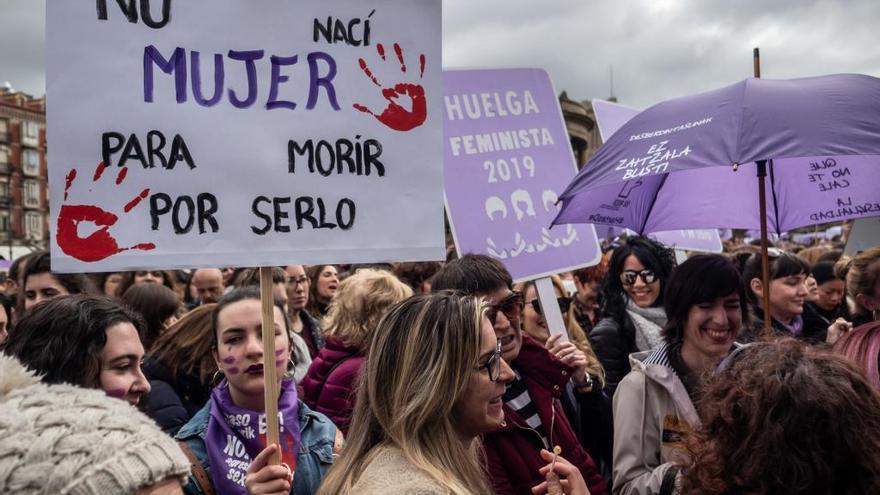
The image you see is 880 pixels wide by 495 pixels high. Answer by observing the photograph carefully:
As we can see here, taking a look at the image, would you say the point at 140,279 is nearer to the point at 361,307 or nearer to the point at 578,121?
the point at 361,307

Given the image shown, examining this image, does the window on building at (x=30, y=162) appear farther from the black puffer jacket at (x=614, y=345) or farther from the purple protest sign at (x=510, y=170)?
the black puffer jacket at (x=614, y=345)

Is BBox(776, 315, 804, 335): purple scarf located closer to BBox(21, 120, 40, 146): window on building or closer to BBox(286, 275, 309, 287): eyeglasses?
BBox(286, 275, 309, 287): eyeglasses

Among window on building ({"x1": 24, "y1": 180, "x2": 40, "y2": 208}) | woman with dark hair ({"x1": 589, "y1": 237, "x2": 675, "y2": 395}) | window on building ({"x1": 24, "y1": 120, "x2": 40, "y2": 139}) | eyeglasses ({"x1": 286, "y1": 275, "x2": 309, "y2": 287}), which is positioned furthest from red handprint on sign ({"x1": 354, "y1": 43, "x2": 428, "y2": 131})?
window on building ({"x1": 24, "y1": 180, "x2": 40, "y2": 208})

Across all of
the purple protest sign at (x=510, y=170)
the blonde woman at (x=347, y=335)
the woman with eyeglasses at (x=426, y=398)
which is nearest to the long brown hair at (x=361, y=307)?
the blonde woman at (x=347, y=335)

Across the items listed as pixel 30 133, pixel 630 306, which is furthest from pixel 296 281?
pixel 30 133

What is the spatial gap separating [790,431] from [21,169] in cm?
11538

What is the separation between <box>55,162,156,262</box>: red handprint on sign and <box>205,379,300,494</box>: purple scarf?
32.9 inches

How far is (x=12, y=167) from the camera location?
102 meters

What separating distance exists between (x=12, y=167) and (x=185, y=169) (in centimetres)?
11332

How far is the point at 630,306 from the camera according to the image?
485 centimetres

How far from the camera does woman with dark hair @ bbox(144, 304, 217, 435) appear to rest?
→ 3.57 metres

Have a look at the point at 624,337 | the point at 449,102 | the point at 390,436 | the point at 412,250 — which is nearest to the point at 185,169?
the point at 412,250

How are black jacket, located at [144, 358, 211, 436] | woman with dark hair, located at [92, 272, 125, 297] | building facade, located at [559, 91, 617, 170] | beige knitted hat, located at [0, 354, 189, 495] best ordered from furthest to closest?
building facade, located at [559, 91, 617, 170]
woman with dark hair, located at [92, 272, 125, 297]
black jacket, located at [144, 358, 211, 436]
beige knitted hat, located at [0, 354, 189, 495]

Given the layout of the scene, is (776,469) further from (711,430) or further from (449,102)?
(449,102)
